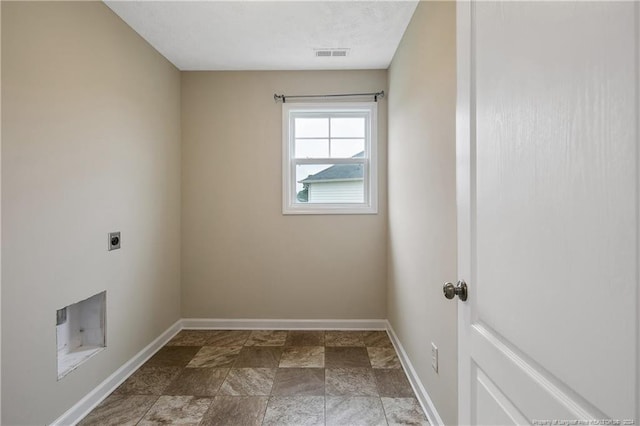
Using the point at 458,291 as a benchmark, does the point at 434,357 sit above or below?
below

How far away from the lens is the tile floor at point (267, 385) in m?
1.90

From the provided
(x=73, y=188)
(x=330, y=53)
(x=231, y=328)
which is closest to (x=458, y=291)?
(x=73, y=188)

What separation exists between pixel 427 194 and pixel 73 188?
1.99 m

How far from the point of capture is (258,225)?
3.21 meters

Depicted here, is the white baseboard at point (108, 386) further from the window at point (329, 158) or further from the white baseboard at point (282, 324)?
the window at point (329, 158)

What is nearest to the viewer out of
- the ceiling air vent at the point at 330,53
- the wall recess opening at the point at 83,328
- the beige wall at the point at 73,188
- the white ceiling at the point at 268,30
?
the beige wall at the point at 73,188

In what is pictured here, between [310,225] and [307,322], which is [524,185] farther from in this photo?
[307,322]

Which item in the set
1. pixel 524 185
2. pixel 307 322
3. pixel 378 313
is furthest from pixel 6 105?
pixel 378 313

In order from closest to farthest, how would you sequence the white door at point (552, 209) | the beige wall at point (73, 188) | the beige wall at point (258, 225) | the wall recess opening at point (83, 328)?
1. the white door at point (552, 209)
2. the beige wall at point (73, 188)
3. the wall recess opening at point (83, 328)
4. the beige wall at point (258, 225)

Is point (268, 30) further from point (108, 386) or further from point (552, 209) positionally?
point (108, 386)

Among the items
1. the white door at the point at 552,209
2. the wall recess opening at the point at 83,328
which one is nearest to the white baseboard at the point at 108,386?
the wall recess opening at the point at 83,328

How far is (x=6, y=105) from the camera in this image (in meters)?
1.46

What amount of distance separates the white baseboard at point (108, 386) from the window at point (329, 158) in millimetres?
1697

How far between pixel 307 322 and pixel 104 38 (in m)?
2.75
